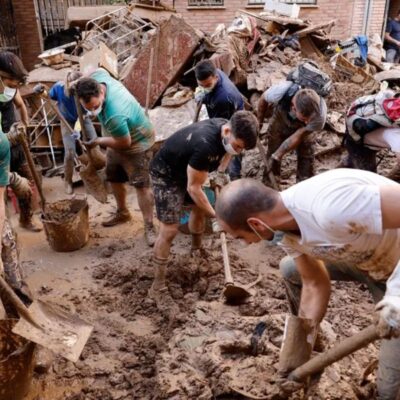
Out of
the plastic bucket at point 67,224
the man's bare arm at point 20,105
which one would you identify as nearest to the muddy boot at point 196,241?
the plastic bucket at point 67,224

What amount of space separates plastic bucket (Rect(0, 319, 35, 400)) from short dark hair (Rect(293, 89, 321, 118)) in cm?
329

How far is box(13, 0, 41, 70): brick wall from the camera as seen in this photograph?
11.2 meters

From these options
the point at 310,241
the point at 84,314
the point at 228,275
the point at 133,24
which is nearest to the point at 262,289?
the point at 228,275

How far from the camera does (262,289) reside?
412 cm

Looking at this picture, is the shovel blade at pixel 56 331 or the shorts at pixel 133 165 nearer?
the shovel blade at pixel 56 331

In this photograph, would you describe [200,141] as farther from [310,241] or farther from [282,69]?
[282,69]

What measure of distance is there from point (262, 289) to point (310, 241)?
1991 mm

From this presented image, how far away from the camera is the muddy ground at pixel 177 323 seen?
2.88 m

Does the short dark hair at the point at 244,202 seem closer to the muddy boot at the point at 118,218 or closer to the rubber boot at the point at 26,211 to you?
the muddy boot at the point at 118,218

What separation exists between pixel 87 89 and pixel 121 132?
517 mm

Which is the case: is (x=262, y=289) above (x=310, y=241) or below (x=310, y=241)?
below

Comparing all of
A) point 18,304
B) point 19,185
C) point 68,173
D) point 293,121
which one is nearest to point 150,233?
point 19,185

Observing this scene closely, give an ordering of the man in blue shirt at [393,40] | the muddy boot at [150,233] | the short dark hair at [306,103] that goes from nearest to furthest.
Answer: the short dark hair at [306,103] < the muddy boot at [150,233] < the man in blue shirt at [393,40]

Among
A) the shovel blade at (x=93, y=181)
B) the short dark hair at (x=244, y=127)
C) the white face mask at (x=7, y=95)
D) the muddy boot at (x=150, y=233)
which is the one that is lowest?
the muddy boot at (x=150, y=233)
